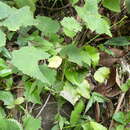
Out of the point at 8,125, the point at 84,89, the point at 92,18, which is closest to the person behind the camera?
the point at 8,125

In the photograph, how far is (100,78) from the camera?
1396 millimetres

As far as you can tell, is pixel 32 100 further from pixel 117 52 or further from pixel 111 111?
pixel 117 52

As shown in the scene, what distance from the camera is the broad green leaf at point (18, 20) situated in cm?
125

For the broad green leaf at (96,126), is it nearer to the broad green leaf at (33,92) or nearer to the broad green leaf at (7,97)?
the broad green leaf at (33,92)

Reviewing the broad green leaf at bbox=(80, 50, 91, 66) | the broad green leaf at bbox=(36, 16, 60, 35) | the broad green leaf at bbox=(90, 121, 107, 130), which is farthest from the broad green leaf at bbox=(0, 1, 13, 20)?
the broad green leaf at bbox=(90, 121, 107, 130)

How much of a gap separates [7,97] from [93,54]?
445mm

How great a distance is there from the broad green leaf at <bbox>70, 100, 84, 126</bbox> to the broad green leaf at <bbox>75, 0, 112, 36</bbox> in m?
0.34

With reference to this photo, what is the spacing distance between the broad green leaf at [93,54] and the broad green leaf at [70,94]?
16 cm

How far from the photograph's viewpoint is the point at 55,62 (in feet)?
4.31

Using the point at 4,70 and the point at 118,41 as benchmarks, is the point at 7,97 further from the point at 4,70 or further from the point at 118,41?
the point at 118,41

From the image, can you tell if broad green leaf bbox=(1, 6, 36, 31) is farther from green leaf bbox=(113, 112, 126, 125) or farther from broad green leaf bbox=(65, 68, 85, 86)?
green leaf bbox=(113, 112, 126, 125)

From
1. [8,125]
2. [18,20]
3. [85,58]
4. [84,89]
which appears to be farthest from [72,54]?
[8,125]

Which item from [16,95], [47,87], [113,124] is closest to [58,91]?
[47,87]

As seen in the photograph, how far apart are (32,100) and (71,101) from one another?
0.18m
